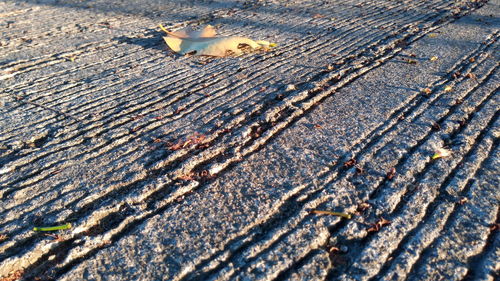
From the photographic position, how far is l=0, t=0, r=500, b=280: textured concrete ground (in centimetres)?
159

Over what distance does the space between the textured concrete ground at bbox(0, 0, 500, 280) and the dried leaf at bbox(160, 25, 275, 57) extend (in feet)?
0.35

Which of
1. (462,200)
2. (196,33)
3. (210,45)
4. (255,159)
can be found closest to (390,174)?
(462,200)

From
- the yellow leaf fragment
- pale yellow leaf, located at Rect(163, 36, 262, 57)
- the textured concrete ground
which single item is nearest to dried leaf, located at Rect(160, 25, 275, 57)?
pale yellow leaf, located at Rect(163, 36, 262, 57)

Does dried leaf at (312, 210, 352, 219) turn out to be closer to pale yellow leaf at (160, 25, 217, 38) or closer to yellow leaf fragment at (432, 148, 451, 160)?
yellow leaf fragment at (432, 148, 451, 160)

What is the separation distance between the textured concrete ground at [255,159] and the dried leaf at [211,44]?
106 mm

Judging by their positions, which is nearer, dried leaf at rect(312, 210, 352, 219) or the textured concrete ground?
the textured concrete ground

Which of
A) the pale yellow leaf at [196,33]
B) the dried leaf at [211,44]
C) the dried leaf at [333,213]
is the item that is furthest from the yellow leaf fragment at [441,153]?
the pale yellow leaf at [196,33]

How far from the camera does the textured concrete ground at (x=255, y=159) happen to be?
5.20 ft

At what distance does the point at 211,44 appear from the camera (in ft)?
11.4

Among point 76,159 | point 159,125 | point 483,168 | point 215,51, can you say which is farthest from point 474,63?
point 76,159

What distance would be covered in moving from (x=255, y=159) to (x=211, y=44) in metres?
1.71

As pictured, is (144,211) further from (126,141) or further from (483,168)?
(483,168)

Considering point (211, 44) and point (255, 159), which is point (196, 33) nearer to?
point (211, 44)

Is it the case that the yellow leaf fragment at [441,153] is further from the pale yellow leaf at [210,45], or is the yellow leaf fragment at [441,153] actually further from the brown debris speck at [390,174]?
the pale yellow leaf at [210,45]
